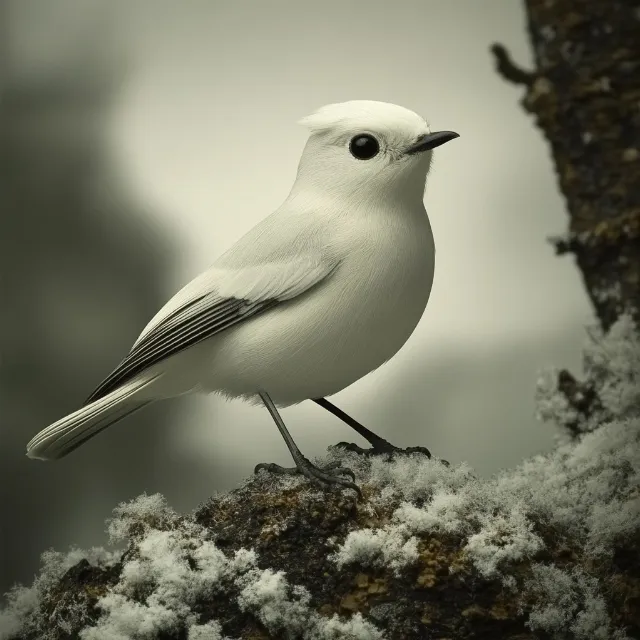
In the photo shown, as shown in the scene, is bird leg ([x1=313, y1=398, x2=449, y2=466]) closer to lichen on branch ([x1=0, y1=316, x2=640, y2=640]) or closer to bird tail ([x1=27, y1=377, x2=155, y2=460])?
lichen on branch ([x1=0, y1=316, x2=640, y2=640])

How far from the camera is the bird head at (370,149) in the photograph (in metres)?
1.39

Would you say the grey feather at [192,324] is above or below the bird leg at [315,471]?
above

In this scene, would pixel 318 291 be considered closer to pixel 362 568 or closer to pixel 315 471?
pixel 315 471

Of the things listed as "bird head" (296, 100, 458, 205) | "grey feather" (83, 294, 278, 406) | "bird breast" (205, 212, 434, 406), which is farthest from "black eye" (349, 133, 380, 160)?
"grey feather" (83, 294, 278, 406)

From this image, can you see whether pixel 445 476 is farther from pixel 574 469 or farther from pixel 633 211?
pixel 633 211

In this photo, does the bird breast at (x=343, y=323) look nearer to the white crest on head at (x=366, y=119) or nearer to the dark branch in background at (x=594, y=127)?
the white crest on head at (x=366, y=119)

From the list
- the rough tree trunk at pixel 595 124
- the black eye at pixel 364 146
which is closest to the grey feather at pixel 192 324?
the black eye at pixel 364 146

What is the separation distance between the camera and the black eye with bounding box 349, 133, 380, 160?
4.61 feet

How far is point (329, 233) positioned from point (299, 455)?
33 cm

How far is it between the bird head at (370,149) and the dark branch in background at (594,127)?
389 mm

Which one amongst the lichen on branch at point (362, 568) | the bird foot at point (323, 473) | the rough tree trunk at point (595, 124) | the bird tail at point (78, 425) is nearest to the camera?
the lichen on branch at point (362, 568)

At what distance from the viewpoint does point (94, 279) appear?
2.38 meters

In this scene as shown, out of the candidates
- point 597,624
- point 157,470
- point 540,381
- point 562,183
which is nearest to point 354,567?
point 597,624

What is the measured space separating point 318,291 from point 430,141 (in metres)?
0.27
